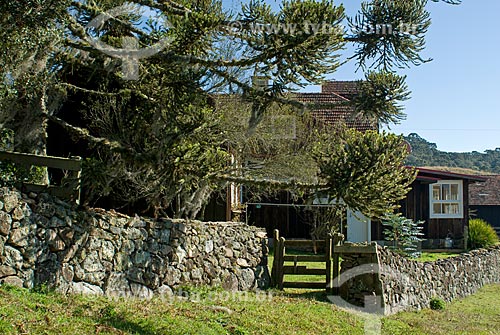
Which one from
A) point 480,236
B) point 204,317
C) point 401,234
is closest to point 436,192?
point 480,236

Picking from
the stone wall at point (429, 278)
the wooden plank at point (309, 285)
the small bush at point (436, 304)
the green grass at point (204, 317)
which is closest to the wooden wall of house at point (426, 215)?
the stone wall at point (429, 278)

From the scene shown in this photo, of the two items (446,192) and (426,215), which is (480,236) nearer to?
(426,215)

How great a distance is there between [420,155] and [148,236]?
8974 cm

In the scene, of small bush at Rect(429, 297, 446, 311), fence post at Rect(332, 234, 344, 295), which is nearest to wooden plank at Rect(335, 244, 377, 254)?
fence post at Rect(332, 234, 344, 295)

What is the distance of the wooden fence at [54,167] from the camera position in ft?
29.9

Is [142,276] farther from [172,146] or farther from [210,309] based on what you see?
[172,146]

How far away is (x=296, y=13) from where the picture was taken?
923cm

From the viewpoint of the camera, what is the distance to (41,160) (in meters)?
9.36

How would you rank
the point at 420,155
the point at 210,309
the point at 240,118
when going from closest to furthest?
the point at 210,309 → the point at 240,118 → the point at 420,155

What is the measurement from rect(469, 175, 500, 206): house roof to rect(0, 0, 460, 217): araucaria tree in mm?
35733

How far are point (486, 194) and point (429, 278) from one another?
31.9 metres

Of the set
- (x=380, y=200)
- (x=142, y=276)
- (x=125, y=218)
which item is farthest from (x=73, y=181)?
(x=380, y=200)

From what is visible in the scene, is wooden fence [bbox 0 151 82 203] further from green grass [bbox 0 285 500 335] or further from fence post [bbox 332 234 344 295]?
fence post [bbox 332 234 344 295]

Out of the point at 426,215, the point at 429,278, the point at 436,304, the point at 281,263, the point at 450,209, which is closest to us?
the point at 281,263
